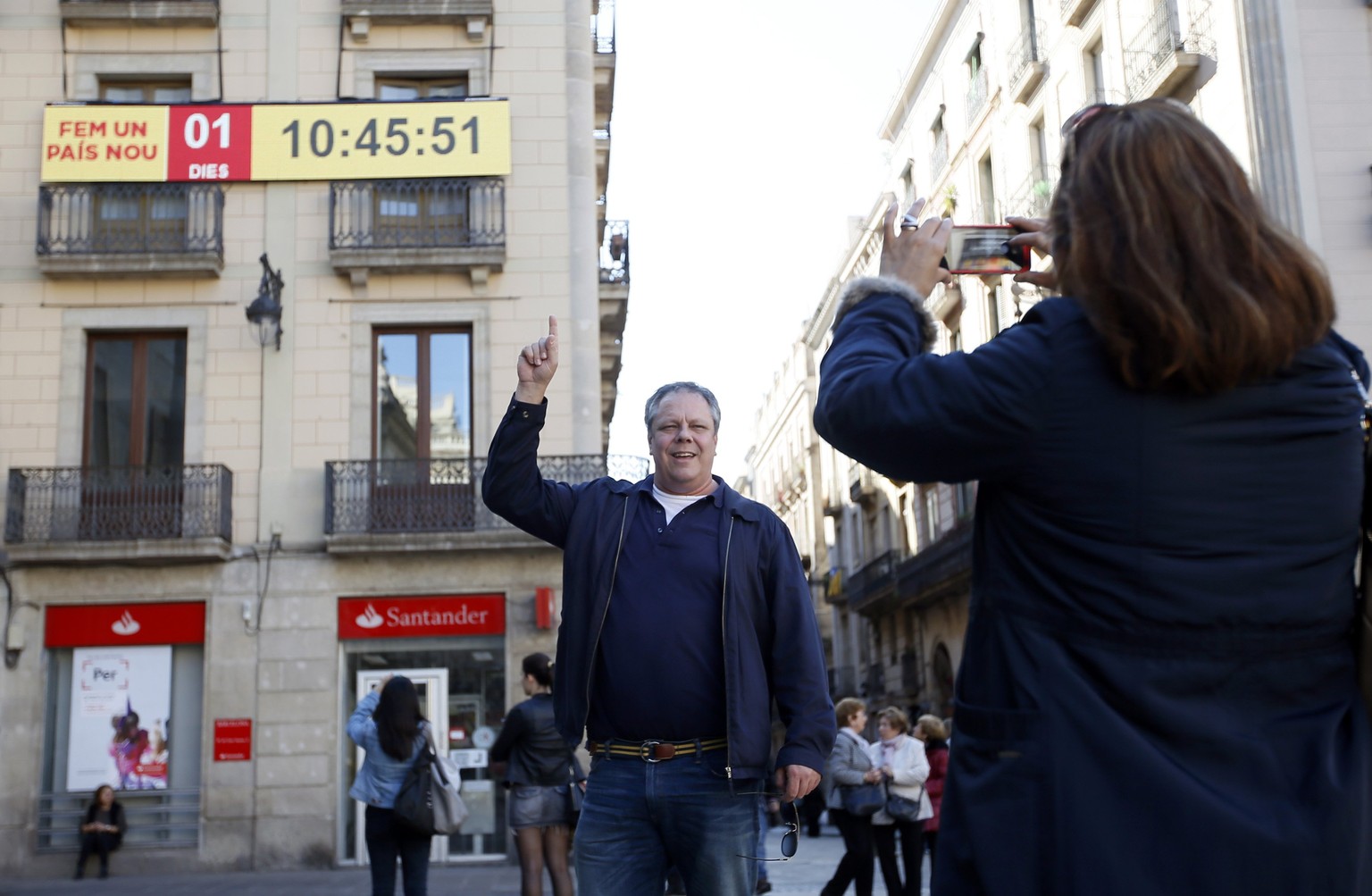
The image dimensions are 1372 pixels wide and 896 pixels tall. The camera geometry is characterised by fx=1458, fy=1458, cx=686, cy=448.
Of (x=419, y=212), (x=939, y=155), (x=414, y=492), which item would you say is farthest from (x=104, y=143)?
(x=939, y=155)

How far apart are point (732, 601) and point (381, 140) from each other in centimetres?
1918

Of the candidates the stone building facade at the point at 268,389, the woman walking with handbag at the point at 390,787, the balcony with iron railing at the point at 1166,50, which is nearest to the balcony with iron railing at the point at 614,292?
the stone building facade at the point at 268,389

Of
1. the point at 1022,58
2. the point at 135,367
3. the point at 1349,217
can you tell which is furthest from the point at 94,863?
the point at 1022,58

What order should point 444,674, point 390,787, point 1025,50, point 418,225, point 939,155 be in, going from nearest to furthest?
point 390,787, point 444,674, point 418,225, point 1025,50, point 939,155

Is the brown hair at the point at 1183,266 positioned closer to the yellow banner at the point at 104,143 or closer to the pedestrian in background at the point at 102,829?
the pedestrian in background at the point at 102,829

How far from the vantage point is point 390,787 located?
8789 millimetres

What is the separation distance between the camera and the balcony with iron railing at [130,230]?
21.4 meters

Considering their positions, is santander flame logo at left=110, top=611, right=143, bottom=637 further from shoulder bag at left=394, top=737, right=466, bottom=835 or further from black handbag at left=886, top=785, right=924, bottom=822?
black handbag at left=886, top=785, right=924, bottom=822

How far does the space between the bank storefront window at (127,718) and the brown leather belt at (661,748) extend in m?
17.7

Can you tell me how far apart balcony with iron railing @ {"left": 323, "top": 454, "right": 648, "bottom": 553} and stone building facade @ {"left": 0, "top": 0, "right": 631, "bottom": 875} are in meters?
0.05

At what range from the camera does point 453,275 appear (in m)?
22.0

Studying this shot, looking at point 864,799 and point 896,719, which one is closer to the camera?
point 864,799

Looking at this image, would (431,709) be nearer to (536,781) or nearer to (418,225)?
(418,225)

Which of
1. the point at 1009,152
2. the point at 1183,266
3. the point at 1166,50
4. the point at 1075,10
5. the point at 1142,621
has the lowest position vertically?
the point at 1142,621
